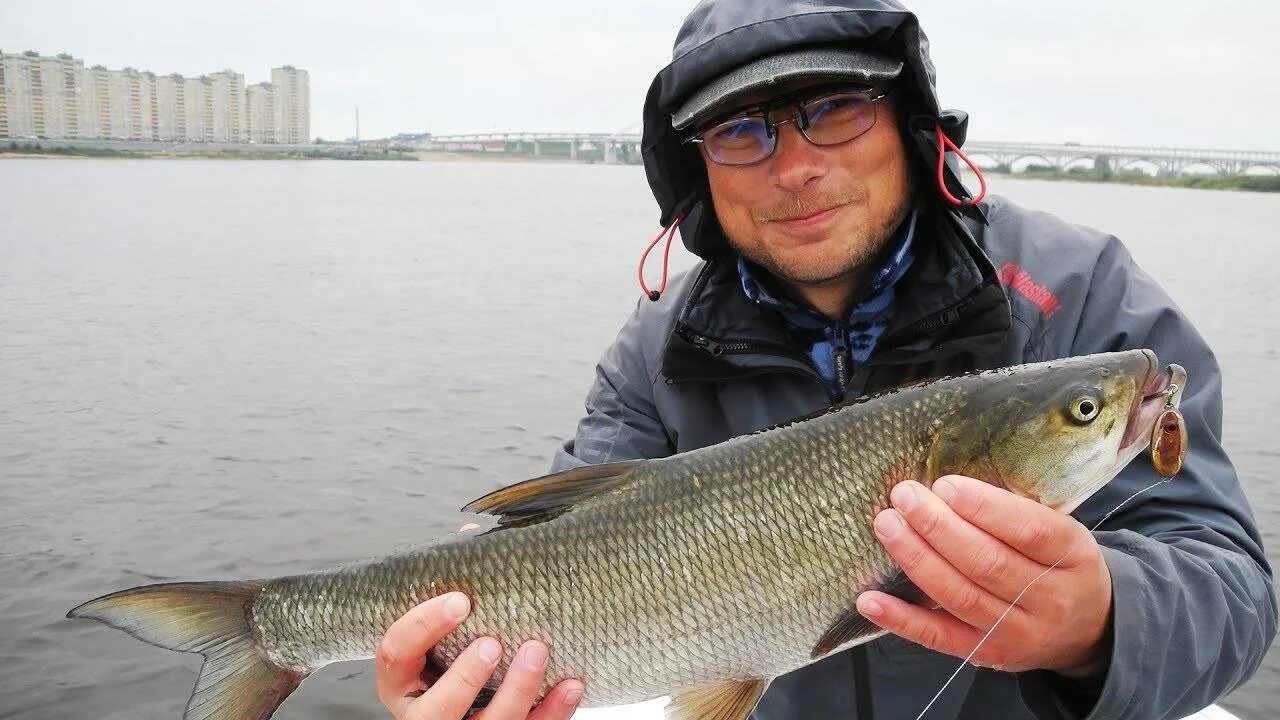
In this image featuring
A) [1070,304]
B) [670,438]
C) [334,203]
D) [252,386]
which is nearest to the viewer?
[1070,304]

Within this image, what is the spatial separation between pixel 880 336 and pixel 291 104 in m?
158

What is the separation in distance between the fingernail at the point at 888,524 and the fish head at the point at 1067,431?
245mm

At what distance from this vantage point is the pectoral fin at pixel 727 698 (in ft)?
7.84

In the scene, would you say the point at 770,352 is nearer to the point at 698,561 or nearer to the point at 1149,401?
the point at 698,561

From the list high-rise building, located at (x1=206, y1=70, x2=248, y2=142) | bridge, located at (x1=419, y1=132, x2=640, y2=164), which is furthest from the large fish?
high-rise building, located at (x1=206, y1=70, x2=248, y2=142)

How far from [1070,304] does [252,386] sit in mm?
11313

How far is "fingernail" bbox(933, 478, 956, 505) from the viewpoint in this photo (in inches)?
71.9

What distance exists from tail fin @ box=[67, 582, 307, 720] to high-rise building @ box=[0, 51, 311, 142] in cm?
12494

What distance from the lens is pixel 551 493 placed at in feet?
8.20

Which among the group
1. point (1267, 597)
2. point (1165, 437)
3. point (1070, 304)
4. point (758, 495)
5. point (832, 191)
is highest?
point (832, 191)

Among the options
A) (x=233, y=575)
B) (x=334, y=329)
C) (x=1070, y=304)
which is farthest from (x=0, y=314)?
(x=1070, y=304)

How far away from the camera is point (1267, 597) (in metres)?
2.28

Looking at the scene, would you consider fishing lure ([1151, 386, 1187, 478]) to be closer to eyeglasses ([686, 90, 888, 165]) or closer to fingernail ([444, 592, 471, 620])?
eyeglasses ([686, 90, 888, 165])

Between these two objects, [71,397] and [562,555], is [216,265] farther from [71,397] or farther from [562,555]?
[562,555]
